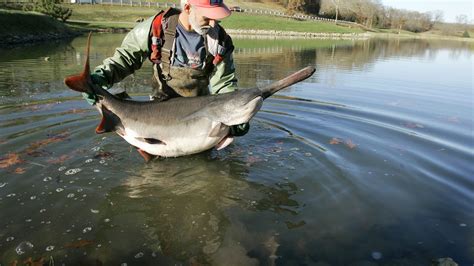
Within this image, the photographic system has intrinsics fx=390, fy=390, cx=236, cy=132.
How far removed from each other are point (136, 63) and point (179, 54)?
643mm

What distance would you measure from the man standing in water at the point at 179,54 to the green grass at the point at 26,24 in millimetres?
25121

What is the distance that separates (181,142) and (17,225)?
76.0 inches

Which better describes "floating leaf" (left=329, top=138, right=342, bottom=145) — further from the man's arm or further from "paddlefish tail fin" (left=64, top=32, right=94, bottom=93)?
"paddlefish tail fin" (left=64, top=32, right=94, bottom=93)

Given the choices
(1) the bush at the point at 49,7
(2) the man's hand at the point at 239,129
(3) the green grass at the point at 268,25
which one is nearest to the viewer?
(2) the man's hand at the point at 239,129

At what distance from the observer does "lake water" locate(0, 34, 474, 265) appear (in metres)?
3.73

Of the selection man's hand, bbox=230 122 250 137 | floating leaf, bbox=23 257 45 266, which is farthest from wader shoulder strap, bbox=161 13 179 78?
floating leaf, bbox=23 257 45 266

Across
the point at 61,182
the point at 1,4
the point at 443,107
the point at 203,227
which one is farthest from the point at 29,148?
the point at 1,4

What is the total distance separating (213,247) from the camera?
377 cm

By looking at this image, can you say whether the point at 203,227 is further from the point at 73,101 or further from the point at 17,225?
the point at 73,101

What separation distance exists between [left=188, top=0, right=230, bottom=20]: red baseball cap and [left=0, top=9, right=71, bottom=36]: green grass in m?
26.1

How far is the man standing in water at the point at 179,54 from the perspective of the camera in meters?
5.00

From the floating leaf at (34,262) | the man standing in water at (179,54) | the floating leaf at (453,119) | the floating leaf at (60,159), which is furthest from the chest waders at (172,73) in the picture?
the floating leaf at (453,119)

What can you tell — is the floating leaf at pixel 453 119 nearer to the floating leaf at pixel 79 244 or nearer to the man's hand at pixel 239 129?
the man's hand at pixel 239 129

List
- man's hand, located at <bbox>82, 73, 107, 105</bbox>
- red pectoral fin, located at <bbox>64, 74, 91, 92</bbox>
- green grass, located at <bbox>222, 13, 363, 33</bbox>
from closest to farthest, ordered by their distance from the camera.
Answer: red pectoral fin, located at <bbox>64, 74, 91, 92</bbox> < man's hand, located at <bbox>82, 73, 107, 105</bbox> < green grass, located at <bbox>222, 13, 363, 33</bbox>
